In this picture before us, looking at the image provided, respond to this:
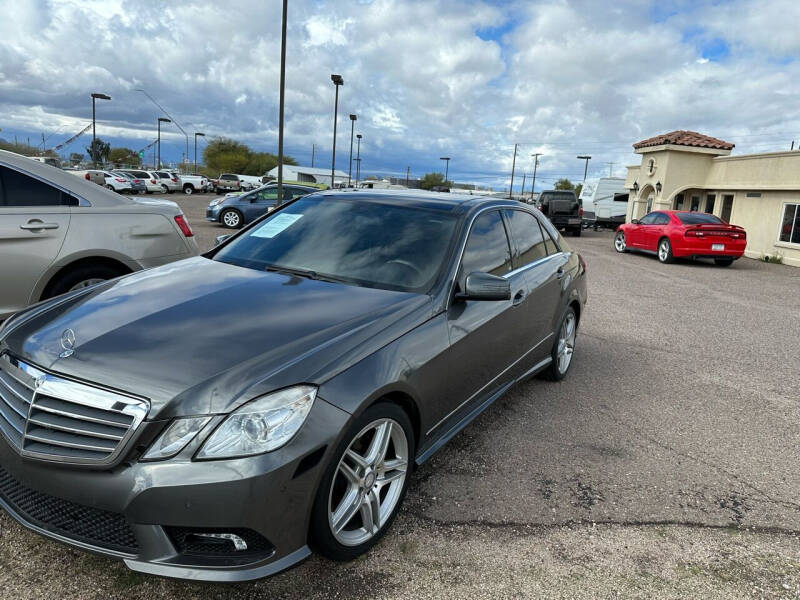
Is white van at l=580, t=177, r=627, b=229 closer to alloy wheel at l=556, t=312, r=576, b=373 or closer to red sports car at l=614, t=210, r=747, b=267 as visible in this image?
red sports car at l=614, t=210, r=747, b=267

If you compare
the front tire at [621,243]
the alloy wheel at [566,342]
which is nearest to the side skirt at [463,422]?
the alloy wheel at [566,342]

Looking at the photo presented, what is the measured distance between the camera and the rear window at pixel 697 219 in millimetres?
16484

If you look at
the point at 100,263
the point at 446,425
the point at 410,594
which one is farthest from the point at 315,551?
the point at 100,263

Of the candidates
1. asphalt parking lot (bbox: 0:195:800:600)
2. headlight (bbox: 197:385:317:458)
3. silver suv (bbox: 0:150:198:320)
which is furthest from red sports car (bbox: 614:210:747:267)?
headlight (bbox: 197:385:317:458)

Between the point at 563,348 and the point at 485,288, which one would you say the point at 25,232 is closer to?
the point at 485,288

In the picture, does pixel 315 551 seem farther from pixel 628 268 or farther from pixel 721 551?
pixel 628 268

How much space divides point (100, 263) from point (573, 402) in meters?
4.19

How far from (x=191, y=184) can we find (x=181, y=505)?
52401 mm

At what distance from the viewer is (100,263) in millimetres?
A: 4988

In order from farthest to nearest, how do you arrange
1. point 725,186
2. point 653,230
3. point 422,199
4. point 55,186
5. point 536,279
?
1. point 725,186
2. point 653,230
3. point 55,186
4. point 536,279
5. point 422,199

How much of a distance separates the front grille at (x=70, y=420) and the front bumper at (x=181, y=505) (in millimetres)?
49

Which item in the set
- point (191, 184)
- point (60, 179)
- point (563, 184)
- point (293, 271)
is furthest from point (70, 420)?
point (563, 184)

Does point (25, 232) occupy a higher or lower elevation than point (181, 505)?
higher

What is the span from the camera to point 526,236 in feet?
15.0
